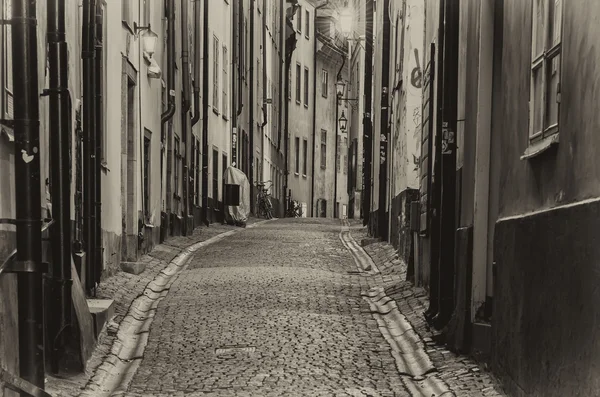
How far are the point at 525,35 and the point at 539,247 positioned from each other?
1.67 meters

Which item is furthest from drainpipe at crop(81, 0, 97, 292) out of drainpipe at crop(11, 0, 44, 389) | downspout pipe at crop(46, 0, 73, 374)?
drainpipe at crop(11, 0, 44, 389)

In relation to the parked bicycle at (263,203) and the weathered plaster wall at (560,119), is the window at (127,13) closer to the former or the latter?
the weathered plaster wall at (560,119)

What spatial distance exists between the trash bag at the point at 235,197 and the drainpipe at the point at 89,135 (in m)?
16.4

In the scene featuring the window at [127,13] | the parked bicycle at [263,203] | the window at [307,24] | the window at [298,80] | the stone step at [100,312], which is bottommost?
the parked bicycle at [263,203]

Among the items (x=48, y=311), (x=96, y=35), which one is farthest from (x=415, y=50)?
(x=48, y=311)

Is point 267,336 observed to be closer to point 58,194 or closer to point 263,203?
point 58,194

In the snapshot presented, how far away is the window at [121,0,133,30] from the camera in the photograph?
51.3 ft

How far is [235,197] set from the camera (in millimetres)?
27922

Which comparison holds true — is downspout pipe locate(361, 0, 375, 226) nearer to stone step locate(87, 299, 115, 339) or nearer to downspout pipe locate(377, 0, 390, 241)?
downspout pipe locate(377, 0, 390, 241)

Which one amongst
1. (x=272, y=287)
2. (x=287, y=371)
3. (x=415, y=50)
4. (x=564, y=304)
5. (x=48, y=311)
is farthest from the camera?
(x=415, y=50)

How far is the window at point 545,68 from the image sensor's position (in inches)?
244

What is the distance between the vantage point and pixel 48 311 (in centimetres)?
795

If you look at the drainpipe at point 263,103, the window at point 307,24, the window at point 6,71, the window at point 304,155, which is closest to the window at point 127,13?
the window at point 6,71

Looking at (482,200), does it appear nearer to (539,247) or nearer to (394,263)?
(539,247)
